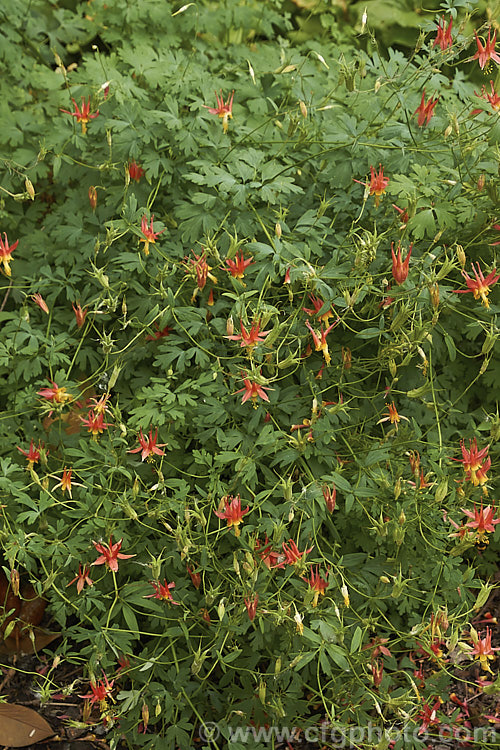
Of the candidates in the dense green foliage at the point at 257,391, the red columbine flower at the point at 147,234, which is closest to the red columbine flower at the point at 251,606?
the dense green foliage at the point at 257,391

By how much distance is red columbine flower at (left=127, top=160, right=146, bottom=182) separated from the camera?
2547 millimetres

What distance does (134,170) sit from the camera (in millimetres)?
2547

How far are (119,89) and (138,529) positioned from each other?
1.61m

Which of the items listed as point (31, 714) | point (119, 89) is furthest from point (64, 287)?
point (31, 714)

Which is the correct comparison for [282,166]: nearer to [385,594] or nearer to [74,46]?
[385,594]

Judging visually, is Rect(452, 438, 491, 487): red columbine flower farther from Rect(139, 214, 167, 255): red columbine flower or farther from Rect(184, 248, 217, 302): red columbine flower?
Rect(139, 214, 167, 255): red columbine flower

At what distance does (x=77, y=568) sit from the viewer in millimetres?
2279

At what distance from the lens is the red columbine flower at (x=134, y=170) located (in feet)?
8.36

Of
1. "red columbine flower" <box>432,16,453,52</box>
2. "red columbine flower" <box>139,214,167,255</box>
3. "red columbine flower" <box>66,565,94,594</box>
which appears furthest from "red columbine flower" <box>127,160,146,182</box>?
"red columbine flower" <box>66,565,94,594</box>

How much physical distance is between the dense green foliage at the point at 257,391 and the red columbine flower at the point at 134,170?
1cm

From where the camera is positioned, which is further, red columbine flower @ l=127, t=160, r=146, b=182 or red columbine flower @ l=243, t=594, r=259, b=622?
red columbine flower @ l=127, t=160, r=146, b=182

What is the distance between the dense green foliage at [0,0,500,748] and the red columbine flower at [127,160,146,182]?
11 mm

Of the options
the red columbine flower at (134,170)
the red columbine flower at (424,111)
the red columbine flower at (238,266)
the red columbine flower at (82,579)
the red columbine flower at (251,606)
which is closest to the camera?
the red columbine flower at (251,606)

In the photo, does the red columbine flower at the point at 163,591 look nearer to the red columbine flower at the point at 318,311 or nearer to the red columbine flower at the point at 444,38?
the red columbine flower at the point at 318,311
